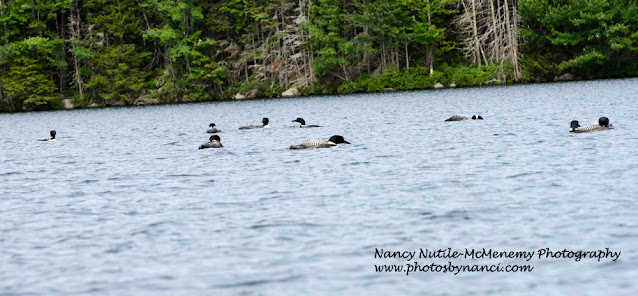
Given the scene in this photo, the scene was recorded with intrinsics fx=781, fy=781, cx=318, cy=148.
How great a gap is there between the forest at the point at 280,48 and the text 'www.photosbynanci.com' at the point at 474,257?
67703mm

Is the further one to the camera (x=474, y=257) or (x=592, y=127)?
(x=592, y=127)

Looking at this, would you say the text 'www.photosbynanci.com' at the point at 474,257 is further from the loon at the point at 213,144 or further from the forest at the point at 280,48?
the forest at the point at 280,48

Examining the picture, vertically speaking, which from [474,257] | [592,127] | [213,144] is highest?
[213,144]

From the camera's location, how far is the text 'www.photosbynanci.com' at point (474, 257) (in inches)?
377

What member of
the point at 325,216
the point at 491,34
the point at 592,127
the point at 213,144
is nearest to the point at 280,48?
the point at 491,34

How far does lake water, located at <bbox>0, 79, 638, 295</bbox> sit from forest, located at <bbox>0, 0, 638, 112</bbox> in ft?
176

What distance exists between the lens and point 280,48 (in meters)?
86.6

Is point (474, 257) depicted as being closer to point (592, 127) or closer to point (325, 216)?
point (325, 216)

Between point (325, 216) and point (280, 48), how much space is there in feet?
245

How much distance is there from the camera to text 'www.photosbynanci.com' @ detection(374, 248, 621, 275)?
9.57 meters

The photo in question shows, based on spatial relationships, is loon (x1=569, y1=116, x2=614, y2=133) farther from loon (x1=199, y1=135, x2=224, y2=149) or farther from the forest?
the forest

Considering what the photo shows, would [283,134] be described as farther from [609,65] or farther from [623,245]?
[609,65]

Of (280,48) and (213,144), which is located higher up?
(280,48)

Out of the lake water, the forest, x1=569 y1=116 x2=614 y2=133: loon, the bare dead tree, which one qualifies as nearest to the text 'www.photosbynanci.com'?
the lake water
